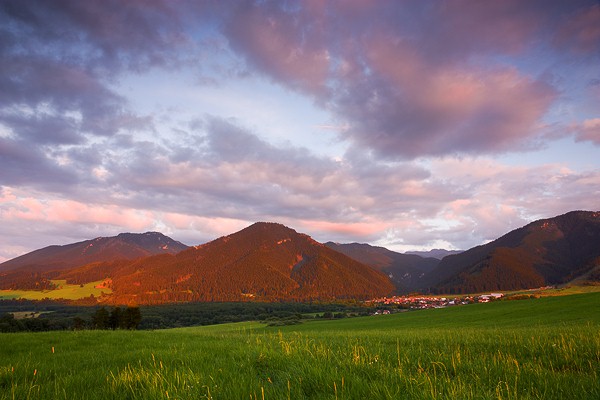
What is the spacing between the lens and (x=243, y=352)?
269 inches

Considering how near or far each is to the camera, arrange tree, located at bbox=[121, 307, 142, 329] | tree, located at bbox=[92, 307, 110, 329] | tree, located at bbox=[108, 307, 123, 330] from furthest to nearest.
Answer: tree, located at bbox=[121, 307, 142, 329] → tree, located at bbox=[108, 307, 123, 330] → tree, located at bbox=[92, 307, 110, 329]

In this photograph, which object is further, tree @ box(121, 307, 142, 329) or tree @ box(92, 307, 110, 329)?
tree @ box(121, 307, 142, 329)

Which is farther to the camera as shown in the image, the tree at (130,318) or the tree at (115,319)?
the tree at (130,318)

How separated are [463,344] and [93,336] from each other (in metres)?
15.4

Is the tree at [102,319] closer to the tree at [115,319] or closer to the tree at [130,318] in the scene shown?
the tree at [115,319]

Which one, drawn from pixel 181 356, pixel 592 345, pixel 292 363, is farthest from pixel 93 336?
pixel 592 345

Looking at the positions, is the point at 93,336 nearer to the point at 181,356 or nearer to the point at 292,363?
the point at 181,356

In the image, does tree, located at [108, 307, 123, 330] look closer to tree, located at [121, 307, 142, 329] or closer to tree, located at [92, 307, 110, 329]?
tree, located at [92, 307, 110, 329]

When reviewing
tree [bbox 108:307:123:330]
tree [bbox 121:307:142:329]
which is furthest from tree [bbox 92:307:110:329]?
tree [bbox 121:307:142:329]

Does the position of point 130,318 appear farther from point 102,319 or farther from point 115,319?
point 102,319

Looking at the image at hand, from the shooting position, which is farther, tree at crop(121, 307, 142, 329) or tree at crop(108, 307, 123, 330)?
tree at crop(121, 307, 142, 329)

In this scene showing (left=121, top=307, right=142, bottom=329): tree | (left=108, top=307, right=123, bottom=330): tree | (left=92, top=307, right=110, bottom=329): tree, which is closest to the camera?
(left=92, top=307, right=110, bottom=329): tree

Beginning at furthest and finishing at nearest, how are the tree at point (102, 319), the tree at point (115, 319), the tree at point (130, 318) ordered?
the tree at point (130, 318)
the tree at point (115, 319)
the tree at point (102, 319)

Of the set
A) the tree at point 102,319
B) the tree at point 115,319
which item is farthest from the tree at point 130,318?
the tree at point 102,319
